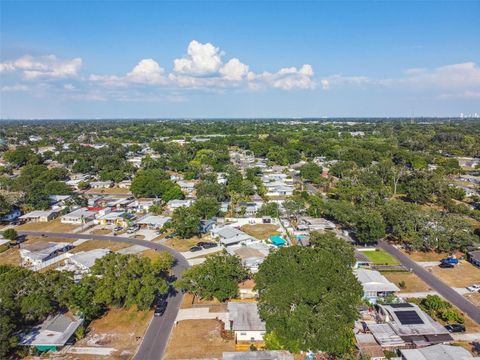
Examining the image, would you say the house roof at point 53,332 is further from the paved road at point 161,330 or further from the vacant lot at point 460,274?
the vacant lot at point 460,274

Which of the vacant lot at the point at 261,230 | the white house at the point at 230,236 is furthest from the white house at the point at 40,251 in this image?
the vacant lot at the point at 261,230

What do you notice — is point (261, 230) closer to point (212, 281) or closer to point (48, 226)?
point (212, 281)

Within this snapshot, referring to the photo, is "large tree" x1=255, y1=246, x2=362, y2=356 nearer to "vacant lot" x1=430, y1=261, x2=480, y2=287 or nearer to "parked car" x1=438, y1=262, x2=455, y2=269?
"vacant lot" x1=430, y1=261, x2=480, y2=287

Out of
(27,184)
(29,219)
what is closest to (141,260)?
(29,219)

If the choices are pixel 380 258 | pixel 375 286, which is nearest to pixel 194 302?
pixel 375 286

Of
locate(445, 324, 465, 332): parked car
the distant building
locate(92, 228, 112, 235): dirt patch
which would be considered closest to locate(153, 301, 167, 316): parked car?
the distant building
